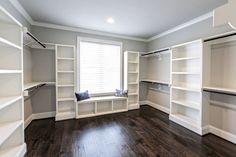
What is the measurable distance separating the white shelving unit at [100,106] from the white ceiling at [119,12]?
7.06ft

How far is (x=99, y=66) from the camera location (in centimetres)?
439

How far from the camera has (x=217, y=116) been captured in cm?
279

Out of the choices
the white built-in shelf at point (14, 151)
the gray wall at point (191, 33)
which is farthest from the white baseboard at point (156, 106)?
the white built-in shelf at point (14, 151)

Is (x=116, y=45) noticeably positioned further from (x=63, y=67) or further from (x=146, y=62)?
(x=63, y=67)

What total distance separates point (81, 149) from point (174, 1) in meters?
3.11

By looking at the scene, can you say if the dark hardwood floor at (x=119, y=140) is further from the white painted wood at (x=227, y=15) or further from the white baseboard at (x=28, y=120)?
the white painted wood at (x=227, y=15)

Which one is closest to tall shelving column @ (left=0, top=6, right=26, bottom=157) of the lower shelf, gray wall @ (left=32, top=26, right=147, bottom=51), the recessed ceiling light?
gray wall @ (left=32, top=26, right=147, bottom=51)

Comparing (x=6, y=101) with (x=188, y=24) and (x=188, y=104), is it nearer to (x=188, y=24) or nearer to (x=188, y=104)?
(x=188, y=104)

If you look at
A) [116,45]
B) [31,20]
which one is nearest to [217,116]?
[116,45]

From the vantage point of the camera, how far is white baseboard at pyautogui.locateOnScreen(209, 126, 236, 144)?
2.49m

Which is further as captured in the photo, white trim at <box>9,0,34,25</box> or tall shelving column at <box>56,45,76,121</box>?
tall shelving column at <box>56,45,76,121</box>

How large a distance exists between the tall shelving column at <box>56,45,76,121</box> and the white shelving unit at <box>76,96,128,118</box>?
0.80 ft

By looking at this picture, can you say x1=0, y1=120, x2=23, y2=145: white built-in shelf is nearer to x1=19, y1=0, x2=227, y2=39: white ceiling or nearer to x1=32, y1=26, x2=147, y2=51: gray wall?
x1=19, y1=0, x2=227, y2=39: white ceiling

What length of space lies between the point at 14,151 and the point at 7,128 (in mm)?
428
